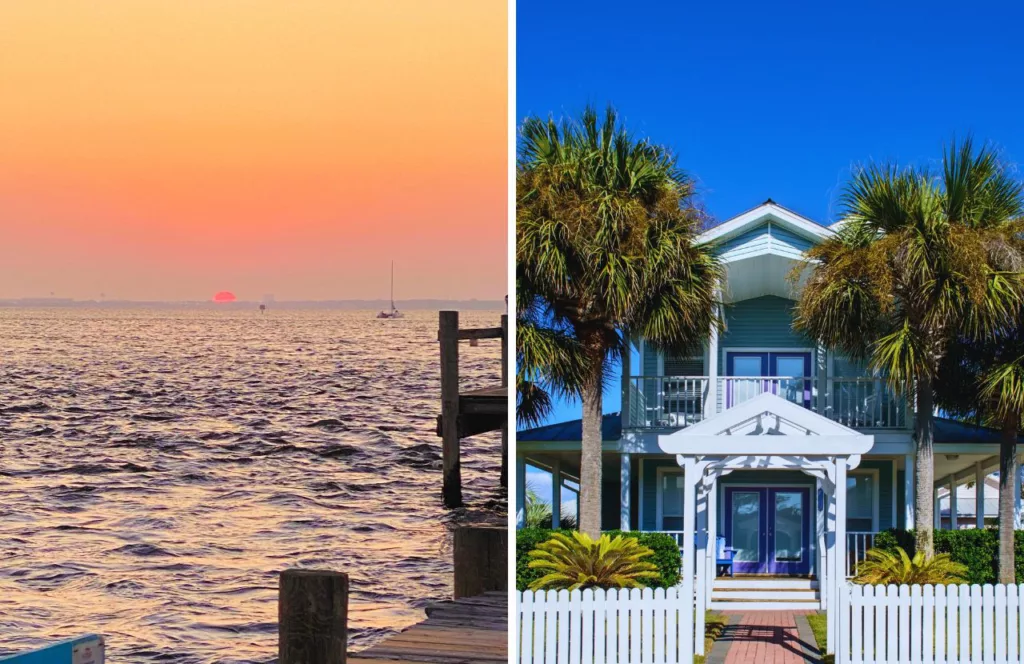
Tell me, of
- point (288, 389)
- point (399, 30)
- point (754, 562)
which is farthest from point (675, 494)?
point (288, 389)

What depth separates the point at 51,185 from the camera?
1909cm

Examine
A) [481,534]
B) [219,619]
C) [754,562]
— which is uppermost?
[481,534]

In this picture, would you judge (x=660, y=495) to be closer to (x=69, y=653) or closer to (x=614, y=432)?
(x=614, y=432)

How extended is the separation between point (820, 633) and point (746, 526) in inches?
109

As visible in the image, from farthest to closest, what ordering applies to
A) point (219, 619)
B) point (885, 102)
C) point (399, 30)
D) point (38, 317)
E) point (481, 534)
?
1. point (38, 317)
2. point (399, 30)
3. point (219, 619)
4. point (885, 102)
5. point (481, 534)

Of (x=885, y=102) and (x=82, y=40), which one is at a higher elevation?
(x=82, y=40)

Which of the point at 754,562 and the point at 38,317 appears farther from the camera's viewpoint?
the point at 38,317

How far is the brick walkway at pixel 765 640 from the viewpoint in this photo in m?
6.79

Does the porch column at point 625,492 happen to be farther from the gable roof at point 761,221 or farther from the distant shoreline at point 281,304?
the distant shoreline at point 281,304

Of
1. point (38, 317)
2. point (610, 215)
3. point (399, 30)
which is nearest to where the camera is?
point (610, 215)

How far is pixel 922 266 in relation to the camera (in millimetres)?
7871

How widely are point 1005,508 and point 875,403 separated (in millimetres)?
1517

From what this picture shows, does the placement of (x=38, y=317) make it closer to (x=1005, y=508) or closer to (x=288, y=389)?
(x=288, y=389)

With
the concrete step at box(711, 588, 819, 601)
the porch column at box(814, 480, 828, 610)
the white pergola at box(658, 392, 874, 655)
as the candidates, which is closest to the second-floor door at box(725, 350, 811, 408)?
the porch column at box(814, 480, 828, 610)
